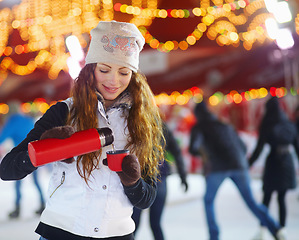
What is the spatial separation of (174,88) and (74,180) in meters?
9.97

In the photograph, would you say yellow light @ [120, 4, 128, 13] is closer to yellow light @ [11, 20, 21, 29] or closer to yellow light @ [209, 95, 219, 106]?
yellow light @ [11, 20, 21, 29]

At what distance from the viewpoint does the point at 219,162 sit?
341 centimetres

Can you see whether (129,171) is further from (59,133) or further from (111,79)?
(111,79)

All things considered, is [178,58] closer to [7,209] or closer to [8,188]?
[8,188]

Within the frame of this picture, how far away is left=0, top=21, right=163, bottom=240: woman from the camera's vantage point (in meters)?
1.19

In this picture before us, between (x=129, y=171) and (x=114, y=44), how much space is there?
0.48m

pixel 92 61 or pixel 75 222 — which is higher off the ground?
pixel 92 61

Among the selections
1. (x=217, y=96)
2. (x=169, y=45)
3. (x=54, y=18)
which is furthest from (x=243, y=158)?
(x=217, y=96)

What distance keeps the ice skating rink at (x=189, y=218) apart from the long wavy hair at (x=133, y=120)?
2360mm

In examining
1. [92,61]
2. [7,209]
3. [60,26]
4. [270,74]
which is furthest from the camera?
[270,74]

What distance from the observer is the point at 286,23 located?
17.2ft

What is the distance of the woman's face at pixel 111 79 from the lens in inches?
52.5

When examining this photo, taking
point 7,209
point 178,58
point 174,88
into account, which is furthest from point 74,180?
point 178,58

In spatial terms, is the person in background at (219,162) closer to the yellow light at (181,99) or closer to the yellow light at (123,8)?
the yellow light at (123,8)
